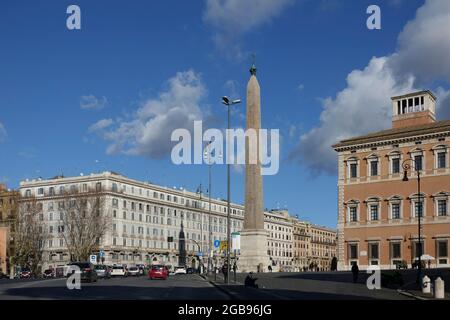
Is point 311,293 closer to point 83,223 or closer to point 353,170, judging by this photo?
point 353,170

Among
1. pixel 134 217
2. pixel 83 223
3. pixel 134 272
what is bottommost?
pixel 134 272

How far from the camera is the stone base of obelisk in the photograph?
2434 inches

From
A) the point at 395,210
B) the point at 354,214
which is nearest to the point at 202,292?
the point at 395,210

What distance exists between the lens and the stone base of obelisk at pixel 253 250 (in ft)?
203

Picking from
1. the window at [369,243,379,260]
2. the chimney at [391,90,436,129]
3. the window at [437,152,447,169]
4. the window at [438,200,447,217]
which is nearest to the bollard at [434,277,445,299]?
the window at [438,200,447,217]

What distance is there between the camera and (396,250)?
273 feet

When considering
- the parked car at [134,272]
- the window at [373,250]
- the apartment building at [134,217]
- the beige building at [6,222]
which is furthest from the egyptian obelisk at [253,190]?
the apartment building at [134,217]

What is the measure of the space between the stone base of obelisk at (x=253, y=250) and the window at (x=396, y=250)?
2292 cm

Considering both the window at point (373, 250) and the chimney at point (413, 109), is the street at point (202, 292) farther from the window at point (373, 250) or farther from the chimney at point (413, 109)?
the chimney at point (413, 109)

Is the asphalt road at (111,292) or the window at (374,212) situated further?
the window at (374,212)

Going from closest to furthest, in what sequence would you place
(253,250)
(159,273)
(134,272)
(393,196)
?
(159,273) < (253,250) < (393,196) < (134,272)

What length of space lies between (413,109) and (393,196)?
16.4 meters

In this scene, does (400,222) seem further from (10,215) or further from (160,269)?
(10,215)

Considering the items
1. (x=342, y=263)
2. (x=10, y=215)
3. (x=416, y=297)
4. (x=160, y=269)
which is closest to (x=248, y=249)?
(x=160, y=269)
